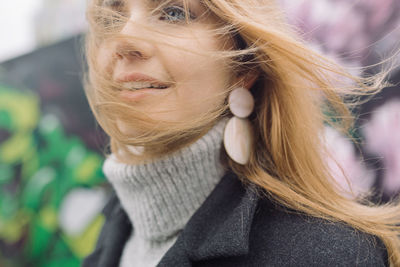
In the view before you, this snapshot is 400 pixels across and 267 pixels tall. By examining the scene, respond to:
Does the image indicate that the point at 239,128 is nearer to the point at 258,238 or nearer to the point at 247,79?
the point at 247,79

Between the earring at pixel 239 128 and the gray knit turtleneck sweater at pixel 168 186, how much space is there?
34 mm

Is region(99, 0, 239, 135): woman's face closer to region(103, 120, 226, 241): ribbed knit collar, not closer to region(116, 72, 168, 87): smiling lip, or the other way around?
region(116, 72, 168, 87): smiling lip

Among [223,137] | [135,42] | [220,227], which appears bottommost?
[220,227]

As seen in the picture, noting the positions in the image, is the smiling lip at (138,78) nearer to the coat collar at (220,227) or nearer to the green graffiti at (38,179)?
the coat collar at (220,227)

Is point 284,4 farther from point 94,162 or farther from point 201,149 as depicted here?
point 94,162

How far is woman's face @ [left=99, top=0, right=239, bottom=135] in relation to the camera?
0.76 m

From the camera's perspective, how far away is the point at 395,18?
1.05 m

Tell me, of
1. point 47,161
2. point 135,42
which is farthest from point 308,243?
point 47,161

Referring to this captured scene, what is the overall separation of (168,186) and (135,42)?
0.37m

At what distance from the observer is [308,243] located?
0.72 m

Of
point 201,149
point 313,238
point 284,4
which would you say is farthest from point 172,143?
point 284,4

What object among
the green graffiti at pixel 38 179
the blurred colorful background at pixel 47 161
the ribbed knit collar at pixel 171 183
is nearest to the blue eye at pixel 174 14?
the ribbed knit collar at pixel 171 183

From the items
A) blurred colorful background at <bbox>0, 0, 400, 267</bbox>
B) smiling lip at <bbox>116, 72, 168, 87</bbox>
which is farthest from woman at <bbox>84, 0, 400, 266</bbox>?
blurred colorful background at <bbox>0, 0, 400, 267</bbox>

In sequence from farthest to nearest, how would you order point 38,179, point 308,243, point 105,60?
point 38,179, point 105,60, point 308,243
